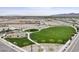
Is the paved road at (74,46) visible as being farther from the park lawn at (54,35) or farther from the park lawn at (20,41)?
the park lawn at (20,41)

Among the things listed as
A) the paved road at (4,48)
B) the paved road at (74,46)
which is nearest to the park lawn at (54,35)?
the paved road at (74,46)

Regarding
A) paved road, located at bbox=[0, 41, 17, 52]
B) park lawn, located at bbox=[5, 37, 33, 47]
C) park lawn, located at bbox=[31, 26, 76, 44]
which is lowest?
paved road, located at bbox=[0, 41, 17, 52]

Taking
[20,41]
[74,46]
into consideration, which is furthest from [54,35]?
[20,41]

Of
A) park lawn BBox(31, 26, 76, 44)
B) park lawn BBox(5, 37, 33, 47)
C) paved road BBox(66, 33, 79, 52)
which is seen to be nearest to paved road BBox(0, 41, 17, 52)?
park lawn BBox(5, 37, 33, 47)

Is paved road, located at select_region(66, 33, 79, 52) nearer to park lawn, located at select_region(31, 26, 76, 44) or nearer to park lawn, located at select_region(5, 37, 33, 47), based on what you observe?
park lawn, located at select_region(31, 26, 76, 44)

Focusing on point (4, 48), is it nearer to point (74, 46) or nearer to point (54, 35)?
point (54, 35)
